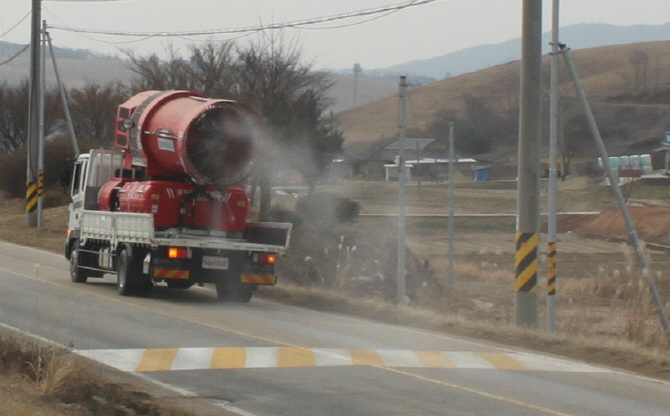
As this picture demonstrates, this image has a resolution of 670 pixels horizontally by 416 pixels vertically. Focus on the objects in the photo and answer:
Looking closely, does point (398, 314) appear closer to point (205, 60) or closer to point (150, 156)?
point (150, 156)

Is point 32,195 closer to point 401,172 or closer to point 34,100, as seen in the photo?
point 34,100

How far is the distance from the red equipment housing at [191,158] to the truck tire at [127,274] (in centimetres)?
84

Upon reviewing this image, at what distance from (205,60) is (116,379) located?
36.9m

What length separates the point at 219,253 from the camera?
63.1ft

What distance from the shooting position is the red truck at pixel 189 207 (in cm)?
1909

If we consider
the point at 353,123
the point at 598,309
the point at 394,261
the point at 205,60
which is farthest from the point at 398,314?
the point at 353,123

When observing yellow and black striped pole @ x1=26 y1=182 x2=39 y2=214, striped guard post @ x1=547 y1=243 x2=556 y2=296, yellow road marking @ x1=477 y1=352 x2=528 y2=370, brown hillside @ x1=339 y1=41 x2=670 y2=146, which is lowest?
yellow road marking @ x1=477 y1=352 x2=528 y2=370

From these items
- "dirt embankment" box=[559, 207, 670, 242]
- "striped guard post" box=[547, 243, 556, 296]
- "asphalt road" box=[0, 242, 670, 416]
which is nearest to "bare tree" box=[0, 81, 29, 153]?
"dirt embankment" box=[559, 207, 670, 242]

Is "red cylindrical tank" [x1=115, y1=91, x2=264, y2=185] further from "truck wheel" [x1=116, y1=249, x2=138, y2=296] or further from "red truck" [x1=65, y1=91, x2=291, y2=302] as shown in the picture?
"truck wheel" [x1=116, y1=249, x2=138, y2=296]

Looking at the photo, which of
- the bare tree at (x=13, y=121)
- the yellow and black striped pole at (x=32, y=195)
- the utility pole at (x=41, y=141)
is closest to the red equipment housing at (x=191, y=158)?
the utility pole at (x=41, y=141)

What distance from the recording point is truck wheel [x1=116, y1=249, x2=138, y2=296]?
19516mm

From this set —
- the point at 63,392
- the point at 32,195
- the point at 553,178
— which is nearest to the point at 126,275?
the point at 553,178

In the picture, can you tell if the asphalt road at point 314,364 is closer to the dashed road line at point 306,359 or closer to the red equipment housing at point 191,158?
the dashed road line at point 306,359

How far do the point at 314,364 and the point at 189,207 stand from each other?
7.96 meters
